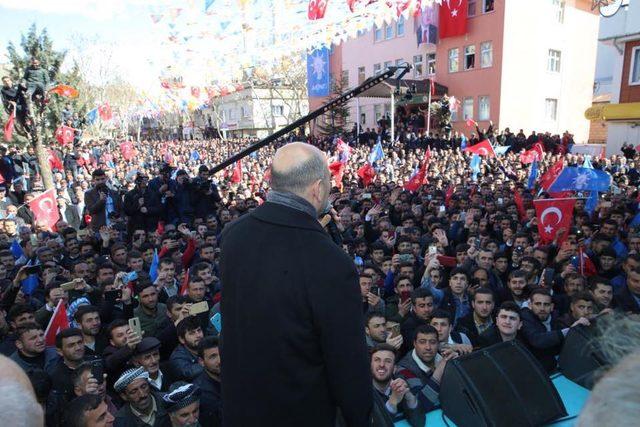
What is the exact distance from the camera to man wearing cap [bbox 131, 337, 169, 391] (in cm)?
372

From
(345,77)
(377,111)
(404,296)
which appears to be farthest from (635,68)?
(404,296)

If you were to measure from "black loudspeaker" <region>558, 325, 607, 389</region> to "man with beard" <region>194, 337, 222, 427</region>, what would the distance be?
2502mm

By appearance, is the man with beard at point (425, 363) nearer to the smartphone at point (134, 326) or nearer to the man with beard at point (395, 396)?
the man with beard at point (395, 396)

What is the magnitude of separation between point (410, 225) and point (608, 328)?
782 centimetres

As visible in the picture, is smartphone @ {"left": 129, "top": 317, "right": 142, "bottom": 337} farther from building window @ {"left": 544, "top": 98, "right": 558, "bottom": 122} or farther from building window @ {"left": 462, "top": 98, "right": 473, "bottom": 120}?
building window @ {"left": 544, "top": 98, "right": 558, "bottom": 122}

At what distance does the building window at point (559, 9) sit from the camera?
26203mm

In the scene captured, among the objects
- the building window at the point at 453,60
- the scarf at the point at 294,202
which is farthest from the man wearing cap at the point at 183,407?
the building window at the point at 453,60

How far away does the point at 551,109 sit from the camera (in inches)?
1085

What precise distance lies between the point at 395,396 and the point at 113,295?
11.2ft

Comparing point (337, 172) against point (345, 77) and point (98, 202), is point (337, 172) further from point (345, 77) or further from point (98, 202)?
point (345, 77)

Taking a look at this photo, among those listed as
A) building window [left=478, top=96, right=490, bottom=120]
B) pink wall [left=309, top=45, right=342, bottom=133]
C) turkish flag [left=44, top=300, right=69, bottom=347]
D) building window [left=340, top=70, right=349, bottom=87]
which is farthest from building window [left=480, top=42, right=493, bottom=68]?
turkish flag [left=44, top=300, right=69, bottom=347]

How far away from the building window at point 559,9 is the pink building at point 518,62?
0.05 m

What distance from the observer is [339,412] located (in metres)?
1.70

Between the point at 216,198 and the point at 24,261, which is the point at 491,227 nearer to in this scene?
the point at 216,198
